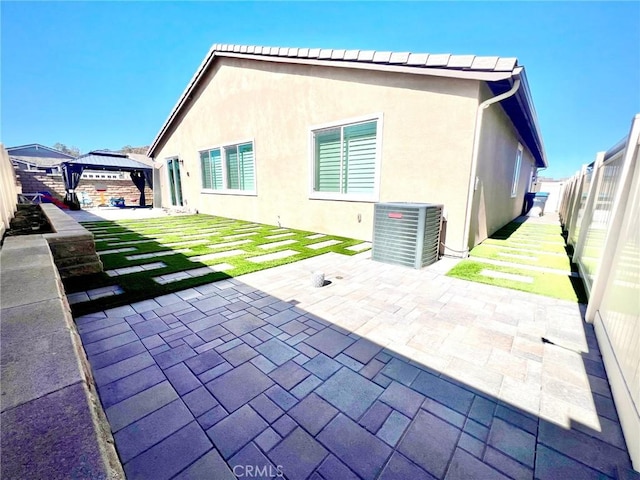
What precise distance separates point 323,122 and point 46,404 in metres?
6.92

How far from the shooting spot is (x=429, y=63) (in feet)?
15.3

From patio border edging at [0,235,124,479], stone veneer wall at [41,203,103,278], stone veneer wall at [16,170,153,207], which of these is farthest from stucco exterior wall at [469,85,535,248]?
stone veneer wall at [16,170,153,207]

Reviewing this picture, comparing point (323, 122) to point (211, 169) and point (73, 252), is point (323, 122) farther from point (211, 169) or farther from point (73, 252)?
point (211, 169)

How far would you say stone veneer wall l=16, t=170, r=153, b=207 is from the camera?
1640cm

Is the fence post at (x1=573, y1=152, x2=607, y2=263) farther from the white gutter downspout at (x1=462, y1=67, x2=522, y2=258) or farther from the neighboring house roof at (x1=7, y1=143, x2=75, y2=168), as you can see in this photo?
the neighboring house roof at (x1=7, y1=143, x2=75, y2=168)

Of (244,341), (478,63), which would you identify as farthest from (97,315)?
(478,63)

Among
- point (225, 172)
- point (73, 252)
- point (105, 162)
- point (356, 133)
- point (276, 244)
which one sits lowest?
point (276, 244)

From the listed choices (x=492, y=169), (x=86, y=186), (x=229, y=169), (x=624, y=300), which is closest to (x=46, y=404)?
(x=624, y=300)

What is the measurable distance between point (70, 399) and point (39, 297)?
1.29 meters

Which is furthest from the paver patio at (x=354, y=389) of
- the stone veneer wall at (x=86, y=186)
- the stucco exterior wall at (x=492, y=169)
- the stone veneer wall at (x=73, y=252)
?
the stone veneer wall at (x=86, y=186)

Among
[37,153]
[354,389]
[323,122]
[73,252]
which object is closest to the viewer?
[354,389]

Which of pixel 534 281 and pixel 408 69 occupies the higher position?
pixel 408 69

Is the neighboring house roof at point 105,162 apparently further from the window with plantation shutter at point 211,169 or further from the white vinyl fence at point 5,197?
the white vinyl fence at point 5,197

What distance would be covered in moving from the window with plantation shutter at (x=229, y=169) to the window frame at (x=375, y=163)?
2779mm
